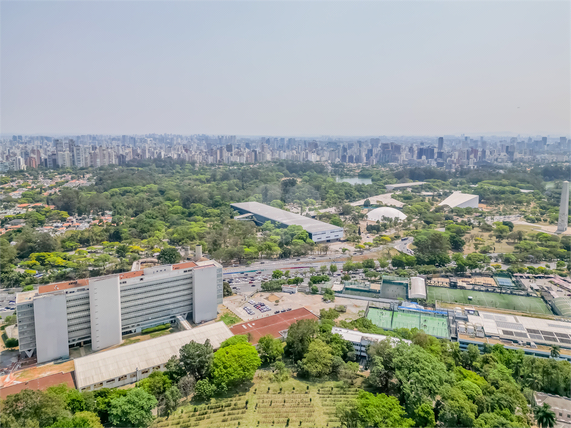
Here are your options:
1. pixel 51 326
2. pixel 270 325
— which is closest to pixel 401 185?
pixel 270 325

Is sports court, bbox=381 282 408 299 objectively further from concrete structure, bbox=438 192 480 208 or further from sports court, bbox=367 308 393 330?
concrete structure, bbox=438 192 480 208

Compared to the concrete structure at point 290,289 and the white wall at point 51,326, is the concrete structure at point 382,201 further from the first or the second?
the white wall at point 51,326

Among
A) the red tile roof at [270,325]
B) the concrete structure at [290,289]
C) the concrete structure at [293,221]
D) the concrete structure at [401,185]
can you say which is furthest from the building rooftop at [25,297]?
the concrete structure at [401,185]

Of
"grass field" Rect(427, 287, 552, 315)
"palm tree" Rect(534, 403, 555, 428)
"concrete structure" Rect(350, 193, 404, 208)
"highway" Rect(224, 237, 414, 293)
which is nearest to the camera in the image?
"palm tree" Rect(534, 403, 555, 428)

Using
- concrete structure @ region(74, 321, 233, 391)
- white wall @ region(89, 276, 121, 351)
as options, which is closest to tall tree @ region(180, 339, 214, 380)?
concrete structure @ region(74, 321, 233, 391)

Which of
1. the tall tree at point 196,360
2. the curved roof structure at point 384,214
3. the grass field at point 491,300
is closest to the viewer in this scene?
the tall tree at point 196,360

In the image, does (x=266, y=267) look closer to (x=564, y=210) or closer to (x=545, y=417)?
(x=545, y=417)
